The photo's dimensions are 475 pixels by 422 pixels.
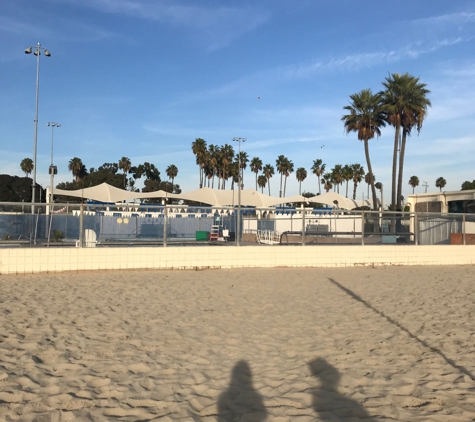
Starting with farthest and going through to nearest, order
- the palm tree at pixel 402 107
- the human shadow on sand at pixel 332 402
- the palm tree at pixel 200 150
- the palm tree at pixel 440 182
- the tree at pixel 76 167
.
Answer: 1. the palm tree at pixel 440 182
2. the tree at pixel 76 167
3. the palm tree at pixel 200 150
4. the palm tree at pixel 402 107
5. the human shadow on sand at pixel 332 402

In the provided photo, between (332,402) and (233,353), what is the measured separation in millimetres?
2107

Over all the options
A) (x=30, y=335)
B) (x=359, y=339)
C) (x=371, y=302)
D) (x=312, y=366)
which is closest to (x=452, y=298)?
(x=371, y=302)

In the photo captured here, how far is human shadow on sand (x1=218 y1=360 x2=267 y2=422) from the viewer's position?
15.1 ft

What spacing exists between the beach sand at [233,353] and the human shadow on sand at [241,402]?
0.01 meters

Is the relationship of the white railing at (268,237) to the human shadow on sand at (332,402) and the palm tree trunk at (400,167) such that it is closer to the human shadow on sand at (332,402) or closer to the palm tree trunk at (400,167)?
the human shadow on sand at (332,402)

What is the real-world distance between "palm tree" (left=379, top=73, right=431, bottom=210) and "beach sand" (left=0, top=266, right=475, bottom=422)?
30.4 meters

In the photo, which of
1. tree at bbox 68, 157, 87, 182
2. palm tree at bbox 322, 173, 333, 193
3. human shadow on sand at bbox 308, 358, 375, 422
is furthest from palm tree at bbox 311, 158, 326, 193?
human shadow on sand at bbox 308, 358, 375, 422

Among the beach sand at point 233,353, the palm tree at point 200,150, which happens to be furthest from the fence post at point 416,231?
the palm tree at point 200,150

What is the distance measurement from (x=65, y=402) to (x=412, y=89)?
1621 inches

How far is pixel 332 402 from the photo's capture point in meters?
4.99

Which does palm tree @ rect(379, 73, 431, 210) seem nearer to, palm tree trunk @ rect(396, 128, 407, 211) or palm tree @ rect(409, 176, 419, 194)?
palm tree trunk @ rect(396, 128, 407, 211)

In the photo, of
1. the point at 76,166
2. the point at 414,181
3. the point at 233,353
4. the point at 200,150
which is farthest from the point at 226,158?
the point at 233,353

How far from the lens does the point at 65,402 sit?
16.0 feet

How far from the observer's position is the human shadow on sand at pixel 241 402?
15.1 ft
